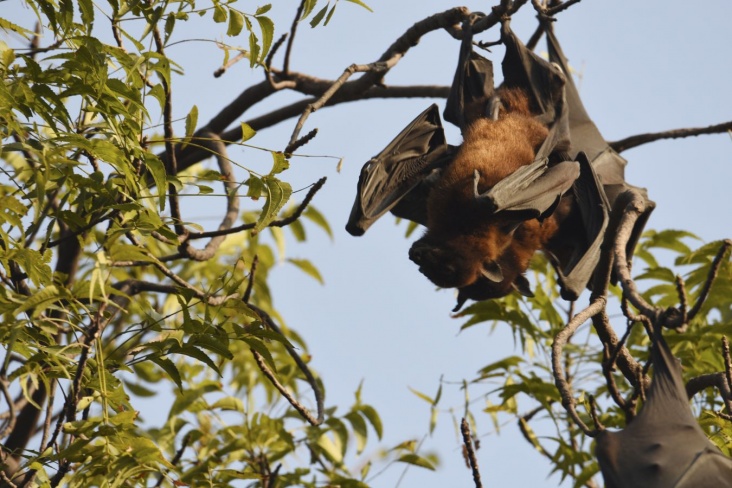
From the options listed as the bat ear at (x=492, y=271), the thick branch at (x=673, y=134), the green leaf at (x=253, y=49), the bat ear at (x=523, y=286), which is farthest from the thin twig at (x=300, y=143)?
the thick branch at (x=673, y=134)

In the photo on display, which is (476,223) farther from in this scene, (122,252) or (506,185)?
(122,252)

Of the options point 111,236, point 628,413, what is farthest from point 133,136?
point 628,413

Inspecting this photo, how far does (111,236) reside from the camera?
3.25m

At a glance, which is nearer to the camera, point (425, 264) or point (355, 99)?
point (425, 264)

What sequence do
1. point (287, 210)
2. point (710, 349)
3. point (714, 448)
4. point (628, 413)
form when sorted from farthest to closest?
1. point (287, 210)
2. point (710, 349)
3. point (628, 413)
4. point (714, 448)

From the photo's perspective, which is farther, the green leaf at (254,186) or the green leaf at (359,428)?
the green leaf at (359,428)

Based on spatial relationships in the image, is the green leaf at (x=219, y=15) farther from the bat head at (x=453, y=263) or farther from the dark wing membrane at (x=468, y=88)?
the dark wing membrane at (x=468, y=88)

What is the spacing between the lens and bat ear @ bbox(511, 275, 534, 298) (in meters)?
6.32

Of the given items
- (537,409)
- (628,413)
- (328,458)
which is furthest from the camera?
(537,409)

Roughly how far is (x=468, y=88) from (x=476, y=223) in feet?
5.20

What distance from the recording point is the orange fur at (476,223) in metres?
6.06

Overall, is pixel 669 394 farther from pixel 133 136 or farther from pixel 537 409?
pixel 537 409

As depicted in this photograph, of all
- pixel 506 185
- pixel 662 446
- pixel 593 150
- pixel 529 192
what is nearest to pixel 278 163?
pixel 662 446

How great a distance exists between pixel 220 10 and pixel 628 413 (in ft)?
8.27
